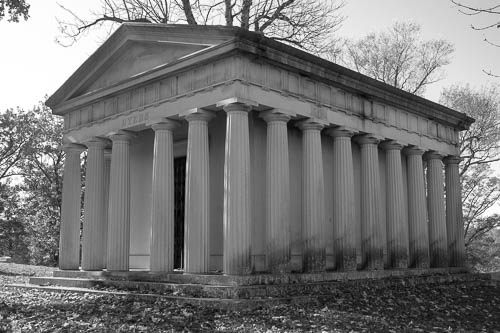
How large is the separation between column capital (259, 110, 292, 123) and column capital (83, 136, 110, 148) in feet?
21.0

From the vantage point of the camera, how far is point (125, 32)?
17.9 metres

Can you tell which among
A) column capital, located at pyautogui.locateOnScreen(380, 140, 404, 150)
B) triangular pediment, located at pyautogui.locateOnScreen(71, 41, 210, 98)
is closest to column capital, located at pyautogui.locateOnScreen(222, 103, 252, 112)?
triangular pediment, located at pyautogui.locateOnScreen(71, 41, 210, 98)

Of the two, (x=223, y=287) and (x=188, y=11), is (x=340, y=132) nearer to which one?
(x=223, y=287)

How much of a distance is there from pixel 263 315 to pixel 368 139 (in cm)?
947

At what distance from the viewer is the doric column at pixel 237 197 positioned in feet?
46.6

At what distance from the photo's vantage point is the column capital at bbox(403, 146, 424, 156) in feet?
70.1

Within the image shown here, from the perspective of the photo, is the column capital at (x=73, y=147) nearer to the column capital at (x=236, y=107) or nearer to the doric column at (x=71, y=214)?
the doric column at (x=71, y=214)

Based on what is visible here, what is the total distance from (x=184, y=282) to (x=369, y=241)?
7399 millimetres

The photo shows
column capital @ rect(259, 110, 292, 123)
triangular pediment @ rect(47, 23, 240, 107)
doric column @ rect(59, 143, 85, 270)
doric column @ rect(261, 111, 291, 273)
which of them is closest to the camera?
doric column @ rect(261, 111, 291, 273)

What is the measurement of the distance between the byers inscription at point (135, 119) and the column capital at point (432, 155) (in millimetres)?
11717

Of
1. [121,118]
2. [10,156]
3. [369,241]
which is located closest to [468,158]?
[369,241]

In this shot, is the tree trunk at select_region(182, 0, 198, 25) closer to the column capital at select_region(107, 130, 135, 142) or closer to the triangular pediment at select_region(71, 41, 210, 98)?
the triangular pediment at select_region(71, 41, 210, 98)

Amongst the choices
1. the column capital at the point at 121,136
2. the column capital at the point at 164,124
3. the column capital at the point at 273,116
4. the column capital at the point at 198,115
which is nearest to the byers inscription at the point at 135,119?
the column capital at the point at 121,136

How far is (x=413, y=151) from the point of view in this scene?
21.5 metres
